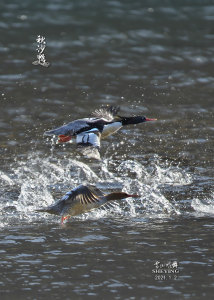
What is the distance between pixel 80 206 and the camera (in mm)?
9547

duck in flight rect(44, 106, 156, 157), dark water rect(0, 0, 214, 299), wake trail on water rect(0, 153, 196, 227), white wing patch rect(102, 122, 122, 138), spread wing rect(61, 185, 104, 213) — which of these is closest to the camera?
dark water rect(0, 0, 214, 299)

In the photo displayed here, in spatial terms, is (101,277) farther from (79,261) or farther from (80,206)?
(80,206)

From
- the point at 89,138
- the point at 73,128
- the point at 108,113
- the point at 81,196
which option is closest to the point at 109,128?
the point at 108,113

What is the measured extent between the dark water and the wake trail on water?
0.07 feet

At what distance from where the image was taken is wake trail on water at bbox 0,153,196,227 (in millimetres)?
10640

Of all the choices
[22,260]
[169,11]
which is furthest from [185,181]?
[169,11]

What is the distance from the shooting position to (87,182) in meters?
12.2

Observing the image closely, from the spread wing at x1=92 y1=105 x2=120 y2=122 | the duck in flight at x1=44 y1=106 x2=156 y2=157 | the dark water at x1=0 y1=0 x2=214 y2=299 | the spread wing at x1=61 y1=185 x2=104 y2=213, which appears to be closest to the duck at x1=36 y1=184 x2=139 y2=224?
the spread wing at x1=61 y1=185 x2=104 y2=213

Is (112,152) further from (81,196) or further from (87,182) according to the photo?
(81,196)

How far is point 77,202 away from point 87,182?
8.93 feet

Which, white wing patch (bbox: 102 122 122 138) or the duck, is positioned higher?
white wing patch (bbox: 102 122 122 138)

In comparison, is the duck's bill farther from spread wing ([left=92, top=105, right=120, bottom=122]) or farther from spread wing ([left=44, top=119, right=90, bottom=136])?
spread wing ([left=92, top=105, right=120, bottom=122])

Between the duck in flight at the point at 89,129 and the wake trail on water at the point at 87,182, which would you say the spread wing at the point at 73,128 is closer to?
the duck in flight at the point at 89,129

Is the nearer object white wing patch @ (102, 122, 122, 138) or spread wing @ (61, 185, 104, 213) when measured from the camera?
spread wing @ (61, 185, 104, 213)
